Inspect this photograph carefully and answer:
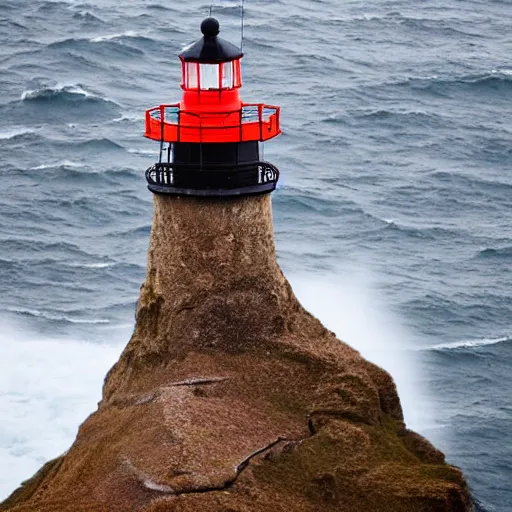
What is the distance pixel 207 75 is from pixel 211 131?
2.54 feet

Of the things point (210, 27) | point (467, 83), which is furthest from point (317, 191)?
point (210, 27)

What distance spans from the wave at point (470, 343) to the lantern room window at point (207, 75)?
587 inches

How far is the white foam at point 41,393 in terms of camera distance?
29500 millimetres

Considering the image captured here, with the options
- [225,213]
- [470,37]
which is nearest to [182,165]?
[225,213]

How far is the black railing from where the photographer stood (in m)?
22.4

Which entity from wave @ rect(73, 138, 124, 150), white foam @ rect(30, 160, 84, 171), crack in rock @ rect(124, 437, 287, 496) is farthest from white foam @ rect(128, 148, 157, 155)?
crack in rock @ rect(124, 437, 287, 496)

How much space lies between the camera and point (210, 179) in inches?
884

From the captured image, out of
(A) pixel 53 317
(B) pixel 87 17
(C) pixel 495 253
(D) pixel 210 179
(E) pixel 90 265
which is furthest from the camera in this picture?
(B) pixel 87 17

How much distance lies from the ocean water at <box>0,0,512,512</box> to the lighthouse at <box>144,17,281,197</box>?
8.26 meters

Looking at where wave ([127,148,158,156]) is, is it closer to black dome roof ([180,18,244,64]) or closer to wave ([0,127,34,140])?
wave ([0,127,34,140])

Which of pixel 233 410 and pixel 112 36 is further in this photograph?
pixel 112 36

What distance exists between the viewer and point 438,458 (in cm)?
2267

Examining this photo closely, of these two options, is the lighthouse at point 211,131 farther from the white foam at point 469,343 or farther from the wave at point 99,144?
the wave at point 99,144

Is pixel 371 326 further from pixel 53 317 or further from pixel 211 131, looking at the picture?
pixel 211 131
